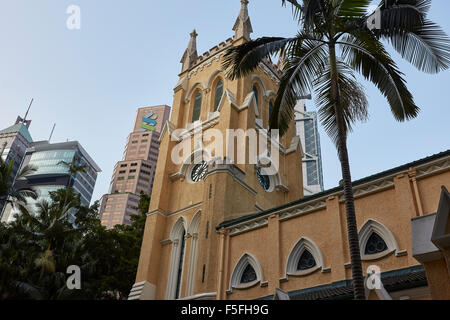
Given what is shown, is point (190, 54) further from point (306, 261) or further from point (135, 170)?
point (135, 170)

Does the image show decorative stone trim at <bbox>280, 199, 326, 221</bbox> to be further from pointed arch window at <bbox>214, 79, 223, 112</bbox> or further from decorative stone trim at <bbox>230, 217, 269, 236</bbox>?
pointed arch window at <bbox>214, 79, 223, 112</bbox>

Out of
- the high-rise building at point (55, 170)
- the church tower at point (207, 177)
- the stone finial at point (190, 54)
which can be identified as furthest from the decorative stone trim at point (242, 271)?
the high-rise building at point (55, 170)

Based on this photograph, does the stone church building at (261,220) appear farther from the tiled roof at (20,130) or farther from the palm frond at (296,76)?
the tiled roof at (20,130)

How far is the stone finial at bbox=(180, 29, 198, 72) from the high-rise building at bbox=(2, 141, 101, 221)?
90151 millimetres

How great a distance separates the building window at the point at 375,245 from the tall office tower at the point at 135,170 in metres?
106

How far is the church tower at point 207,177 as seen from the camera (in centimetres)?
1844

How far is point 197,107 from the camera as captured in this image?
25969 millimetres

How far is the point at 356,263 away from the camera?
8.73 meters

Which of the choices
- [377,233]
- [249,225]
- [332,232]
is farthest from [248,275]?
[377,233]

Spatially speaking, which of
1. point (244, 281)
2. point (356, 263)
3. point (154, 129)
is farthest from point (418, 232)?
point (154, 129)

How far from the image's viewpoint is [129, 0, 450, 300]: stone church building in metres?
11.9

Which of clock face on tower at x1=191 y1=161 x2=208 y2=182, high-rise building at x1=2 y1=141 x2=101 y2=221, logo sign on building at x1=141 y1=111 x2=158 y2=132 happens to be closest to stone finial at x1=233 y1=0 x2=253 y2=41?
clock face on tower at x1=191 y1=161 x2=208 y2=182
